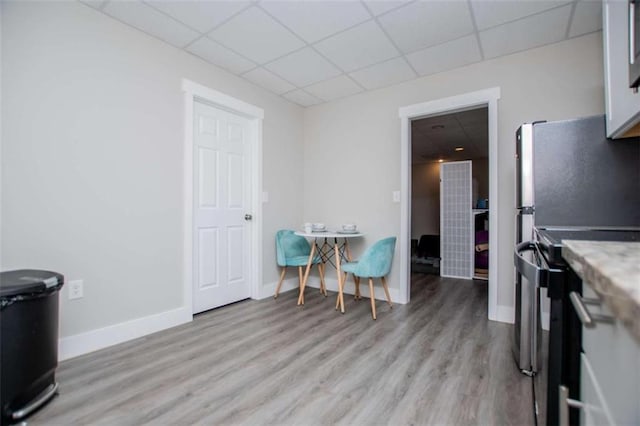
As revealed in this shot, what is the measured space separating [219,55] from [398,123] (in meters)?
1.98

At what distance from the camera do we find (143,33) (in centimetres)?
245

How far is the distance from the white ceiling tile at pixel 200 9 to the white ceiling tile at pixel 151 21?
83 millimetres

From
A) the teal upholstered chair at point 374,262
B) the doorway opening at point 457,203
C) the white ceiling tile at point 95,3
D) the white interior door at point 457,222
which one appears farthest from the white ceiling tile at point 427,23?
the white interior door at point 457,222

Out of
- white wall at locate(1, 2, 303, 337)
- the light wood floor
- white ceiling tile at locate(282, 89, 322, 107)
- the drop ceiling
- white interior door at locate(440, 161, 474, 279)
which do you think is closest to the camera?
the light wood floor

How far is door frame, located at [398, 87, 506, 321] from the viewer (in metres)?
2.80

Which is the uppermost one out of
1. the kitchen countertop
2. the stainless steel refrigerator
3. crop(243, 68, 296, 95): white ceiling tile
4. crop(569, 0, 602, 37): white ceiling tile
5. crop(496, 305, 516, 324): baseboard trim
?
crop(243, 68, 296, 95): white ceiling tile

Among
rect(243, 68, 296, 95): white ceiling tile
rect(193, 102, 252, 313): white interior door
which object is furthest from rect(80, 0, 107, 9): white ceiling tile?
rect(243, 68, 296, 95): white ceiling tile

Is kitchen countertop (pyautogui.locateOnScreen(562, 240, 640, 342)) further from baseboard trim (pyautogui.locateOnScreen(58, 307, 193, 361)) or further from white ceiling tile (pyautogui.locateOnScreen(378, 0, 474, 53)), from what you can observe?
baseboard trim (pyautogui.locateOnScreen(58, 307, 193, 361))

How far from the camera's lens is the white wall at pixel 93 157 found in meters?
1.86

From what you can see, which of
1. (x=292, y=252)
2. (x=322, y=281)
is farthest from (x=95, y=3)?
(x=322, y=281)

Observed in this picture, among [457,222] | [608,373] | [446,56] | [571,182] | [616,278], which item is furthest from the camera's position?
[457,222]

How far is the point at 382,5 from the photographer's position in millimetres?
2133

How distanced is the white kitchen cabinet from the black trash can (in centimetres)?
210

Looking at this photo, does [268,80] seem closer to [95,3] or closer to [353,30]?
[353,30]
